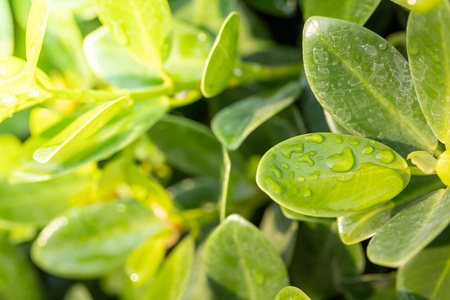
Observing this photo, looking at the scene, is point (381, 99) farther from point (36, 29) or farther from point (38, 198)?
point (38, 198)

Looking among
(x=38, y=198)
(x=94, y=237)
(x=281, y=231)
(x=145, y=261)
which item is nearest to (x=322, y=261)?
(x=281, y=231)

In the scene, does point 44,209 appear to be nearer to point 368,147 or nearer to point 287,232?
point 287,232

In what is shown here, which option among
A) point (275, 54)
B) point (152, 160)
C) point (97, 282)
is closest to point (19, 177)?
point (152, 160)

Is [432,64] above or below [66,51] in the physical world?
above

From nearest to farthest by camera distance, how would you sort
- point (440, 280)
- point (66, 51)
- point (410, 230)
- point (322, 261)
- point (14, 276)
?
point (410, 230) → point (440, 280) → point (322, 261) → point (66, 51) → point (14, 276)

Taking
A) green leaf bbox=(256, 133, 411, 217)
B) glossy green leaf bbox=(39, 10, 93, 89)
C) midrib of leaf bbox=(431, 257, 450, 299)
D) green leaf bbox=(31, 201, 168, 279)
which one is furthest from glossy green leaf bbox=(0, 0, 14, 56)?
midrib of leaf bbox=(431, 257, 450, 299)

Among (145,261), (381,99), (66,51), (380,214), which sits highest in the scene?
(381,99)

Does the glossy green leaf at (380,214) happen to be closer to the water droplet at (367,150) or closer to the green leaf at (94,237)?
the water droplet at (367,150)

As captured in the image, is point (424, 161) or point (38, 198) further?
point (38, 198)
